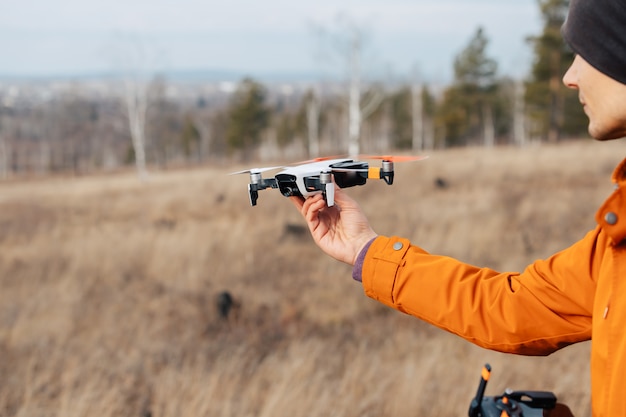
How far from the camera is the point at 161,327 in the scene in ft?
15.7

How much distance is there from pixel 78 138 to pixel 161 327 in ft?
190

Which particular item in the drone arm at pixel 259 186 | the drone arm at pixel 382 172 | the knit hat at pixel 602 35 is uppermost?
the knit hat at pixel 602 35

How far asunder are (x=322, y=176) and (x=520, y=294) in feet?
1.92

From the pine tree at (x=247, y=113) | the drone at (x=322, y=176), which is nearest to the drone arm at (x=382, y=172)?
the drone at (x=322, y=176)

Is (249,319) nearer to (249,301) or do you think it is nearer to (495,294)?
(249,301)

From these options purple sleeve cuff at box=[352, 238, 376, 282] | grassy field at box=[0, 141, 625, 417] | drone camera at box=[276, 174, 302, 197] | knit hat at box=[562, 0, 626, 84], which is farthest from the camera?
grassy field at box=[0, 141, 625, 417]

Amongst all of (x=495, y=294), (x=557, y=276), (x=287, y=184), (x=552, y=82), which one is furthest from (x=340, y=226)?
(x=552, y=82)

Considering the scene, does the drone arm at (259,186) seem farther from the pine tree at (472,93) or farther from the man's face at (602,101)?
the pine tree at (472,93)

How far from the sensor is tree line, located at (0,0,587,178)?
25719 mm

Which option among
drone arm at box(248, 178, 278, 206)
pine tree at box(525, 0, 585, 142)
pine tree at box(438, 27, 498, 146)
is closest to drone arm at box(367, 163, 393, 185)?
drone arm at box(248, 178, 278, 206)

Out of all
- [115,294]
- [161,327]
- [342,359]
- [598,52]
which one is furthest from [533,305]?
[115,294]

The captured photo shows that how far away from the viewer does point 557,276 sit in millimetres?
1372

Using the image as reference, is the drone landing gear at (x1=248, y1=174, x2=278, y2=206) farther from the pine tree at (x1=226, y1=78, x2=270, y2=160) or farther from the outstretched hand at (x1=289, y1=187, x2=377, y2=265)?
the pine tree at (x1=226, y1=78, x2=270, y2=160)

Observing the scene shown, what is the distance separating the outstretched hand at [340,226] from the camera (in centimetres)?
162
